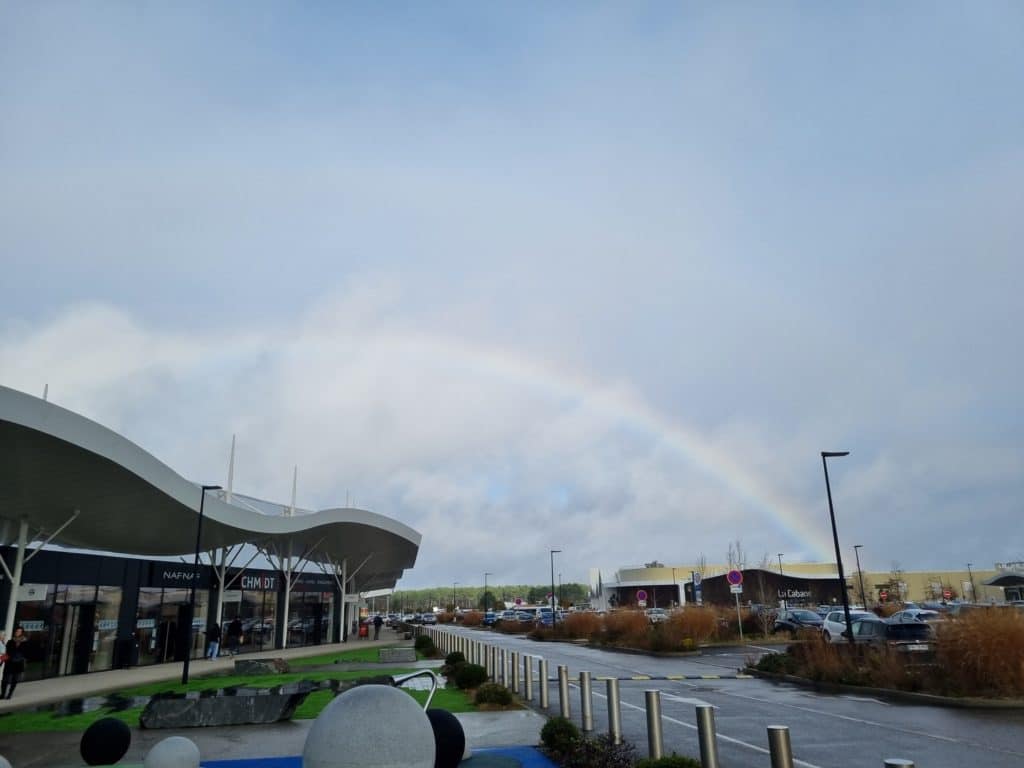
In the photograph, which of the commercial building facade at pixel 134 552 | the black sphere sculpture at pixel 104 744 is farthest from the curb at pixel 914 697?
the commercial building facade at pixel 134 552

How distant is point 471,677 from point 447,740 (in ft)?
35.5

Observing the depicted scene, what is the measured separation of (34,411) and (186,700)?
714 centimetres

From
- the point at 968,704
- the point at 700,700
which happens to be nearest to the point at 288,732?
the point at 700,700

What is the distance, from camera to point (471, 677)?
18625mm

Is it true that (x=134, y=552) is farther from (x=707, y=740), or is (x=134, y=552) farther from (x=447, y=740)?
(x=707, y=740)

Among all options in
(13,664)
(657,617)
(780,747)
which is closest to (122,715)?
(13,664)

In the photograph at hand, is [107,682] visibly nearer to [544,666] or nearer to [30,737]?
[30,737]

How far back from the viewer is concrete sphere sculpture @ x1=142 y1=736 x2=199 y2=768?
291 inches

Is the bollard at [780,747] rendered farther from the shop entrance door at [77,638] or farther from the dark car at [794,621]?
the dark car at [794,621]

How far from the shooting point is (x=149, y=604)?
33.5 metres

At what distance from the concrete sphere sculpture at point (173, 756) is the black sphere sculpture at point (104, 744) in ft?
6.10

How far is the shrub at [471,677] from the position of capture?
18.6 m

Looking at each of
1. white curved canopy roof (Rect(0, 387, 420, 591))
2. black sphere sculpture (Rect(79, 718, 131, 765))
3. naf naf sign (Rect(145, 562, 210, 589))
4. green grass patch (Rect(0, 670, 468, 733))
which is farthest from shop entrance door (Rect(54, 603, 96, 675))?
black sphere sculpture (Rect(79, 718, 131, 765))

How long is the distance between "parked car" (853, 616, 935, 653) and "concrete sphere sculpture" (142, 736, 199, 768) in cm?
1838
